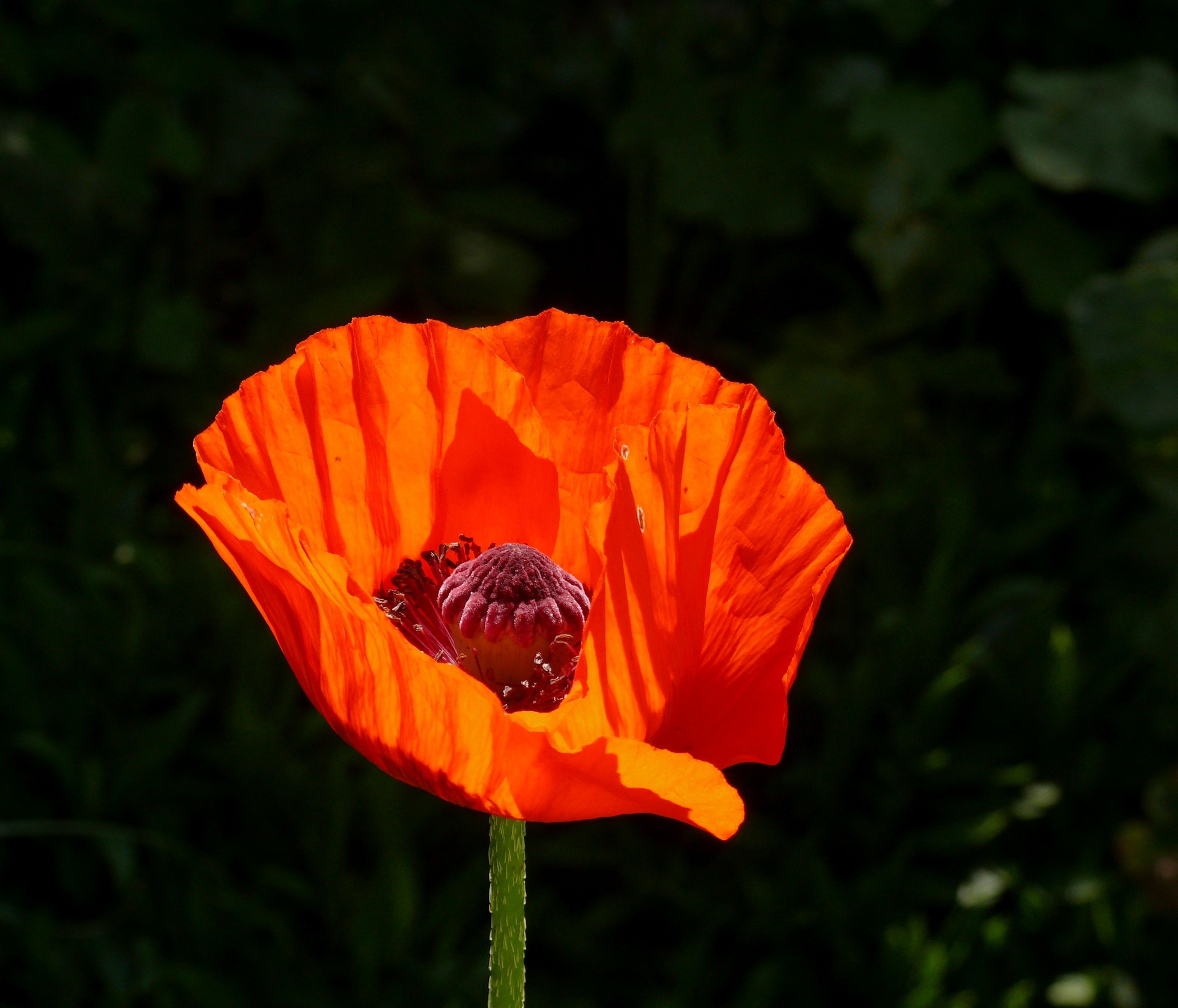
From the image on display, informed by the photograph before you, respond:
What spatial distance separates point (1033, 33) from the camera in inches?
118

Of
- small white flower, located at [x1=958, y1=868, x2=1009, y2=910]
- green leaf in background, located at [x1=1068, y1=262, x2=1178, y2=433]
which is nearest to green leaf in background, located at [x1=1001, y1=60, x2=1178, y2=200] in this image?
green leaf in background, located at [x1=1068, y1=262, x2=1178, y2=433]

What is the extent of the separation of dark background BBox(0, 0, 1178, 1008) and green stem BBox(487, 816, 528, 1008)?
1150 millimetres

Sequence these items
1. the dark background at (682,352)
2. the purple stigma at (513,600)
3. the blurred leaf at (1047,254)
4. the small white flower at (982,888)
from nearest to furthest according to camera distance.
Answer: the purple stigma at (513,600) → the dark background at (682,352) → the small white flower at (982,888) → the blurred leaf at (1047,254)

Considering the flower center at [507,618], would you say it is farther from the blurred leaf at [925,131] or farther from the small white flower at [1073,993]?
the blurred leaf at [925,131]

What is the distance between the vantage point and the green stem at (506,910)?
74 centimetres

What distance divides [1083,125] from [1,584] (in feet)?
6.83

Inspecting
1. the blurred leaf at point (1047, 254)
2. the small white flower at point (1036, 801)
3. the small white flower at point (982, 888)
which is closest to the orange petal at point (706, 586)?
the small white flower at point (982, 888)

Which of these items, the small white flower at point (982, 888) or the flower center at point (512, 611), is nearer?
the flower center at point (512, 611)

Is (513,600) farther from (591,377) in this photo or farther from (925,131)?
(925,131)

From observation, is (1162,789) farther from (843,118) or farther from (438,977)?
(843,118)

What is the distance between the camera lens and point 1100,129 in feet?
8.23

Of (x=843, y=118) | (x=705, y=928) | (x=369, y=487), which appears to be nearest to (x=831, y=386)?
(x=843, y=118)

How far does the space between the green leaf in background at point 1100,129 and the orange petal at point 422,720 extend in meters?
2.05

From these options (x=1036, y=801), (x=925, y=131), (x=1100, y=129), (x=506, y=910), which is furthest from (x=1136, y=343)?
(x=506, y=910)
